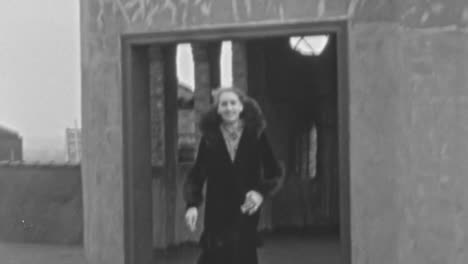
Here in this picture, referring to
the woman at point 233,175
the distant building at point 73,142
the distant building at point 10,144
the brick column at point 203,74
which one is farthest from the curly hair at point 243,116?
the distant building at point 10,144

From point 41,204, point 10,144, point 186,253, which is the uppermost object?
point 10,144

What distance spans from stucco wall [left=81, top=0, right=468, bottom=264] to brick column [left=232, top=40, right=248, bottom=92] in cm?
456

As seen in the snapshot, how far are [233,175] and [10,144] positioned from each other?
8967 mm

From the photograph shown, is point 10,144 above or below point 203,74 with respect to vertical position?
below

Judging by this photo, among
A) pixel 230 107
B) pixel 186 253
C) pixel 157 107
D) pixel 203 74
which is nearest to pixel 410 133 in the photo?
pixel 230 107

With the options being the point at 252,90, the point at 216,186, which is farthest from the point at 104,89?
the point at 252,90

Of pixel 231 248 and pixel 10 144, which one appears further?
pixel 10 144

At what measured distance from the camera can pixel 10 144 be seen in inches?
581

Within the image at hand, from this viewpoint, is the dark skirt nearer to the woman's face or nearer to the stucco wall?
the woman's face

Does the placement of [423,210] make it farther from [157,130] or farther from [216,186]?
[157,130]

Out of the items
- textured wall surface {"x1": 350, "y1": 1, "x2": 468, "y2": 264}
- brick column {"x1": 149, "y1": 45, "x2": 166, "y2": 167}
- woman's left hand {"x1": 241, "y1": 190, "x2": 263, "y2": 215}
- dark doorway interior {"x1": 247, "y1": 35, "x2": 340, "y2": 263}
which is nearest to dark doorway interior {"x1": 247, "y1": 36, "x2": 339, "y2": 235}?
dark doorway interior {"x1": 247, "y1": 35, "x2": 340, "y2": 263}

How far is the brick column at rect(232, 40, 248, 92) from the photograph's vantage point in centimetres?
1198

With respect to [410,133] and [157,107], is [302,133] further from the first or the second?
[410,133]

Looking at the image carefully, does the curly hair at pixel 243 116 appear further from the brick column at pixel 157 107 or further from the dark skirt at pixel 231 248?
the brick column at pixel 157 107
